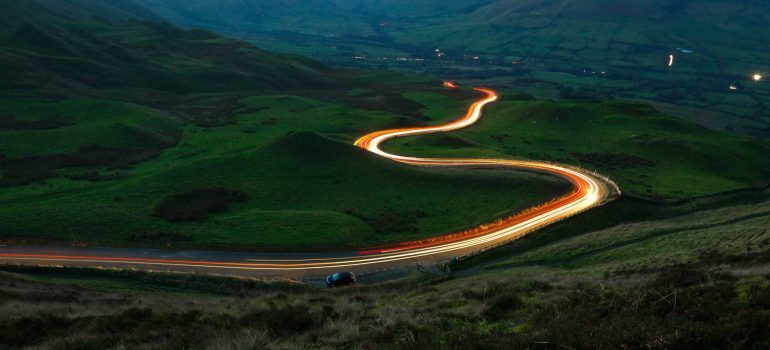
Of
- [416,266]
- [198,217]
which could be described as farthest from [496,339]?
[198,217]

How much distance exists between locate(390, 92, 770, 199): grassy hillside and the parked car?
49814 millimetres

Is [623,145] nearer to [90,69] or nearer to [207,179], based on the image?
[207,179]

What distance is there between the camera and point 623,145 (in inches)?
4574

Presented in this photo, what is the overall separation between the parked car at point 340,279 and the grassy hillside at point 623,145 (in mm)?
49814

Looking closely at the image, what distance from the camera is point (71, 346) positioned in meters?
17.8

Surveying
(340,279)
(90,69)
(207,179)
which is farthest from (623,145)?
(90,69)

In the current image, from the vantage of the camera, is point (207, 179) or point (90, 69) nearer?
point (207, 179)

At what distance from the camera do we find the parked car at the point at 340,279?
1779 inches

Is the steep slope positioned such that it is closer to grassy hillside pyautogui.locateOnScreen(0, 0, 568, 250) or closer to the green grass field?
grassy hillside pyautogui.locateOnScreen(0, 0, 568, 250)

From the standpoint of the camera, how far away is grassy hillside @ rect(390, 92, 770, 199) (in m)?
A: 91.1

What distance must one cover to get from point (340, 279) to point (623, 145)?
9375cm

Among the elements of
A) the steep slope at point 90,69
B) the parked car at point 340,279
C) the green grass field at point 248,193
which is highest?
the steep slope at point 90,69

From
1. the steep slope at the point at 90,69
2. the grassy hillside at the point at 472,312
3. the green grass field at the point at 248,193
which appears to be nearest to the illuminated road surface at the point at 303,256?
the green grass field at the point at 248,193

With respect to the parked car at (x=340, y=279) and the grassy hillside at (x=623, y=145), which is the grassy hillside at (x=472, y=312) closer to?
the parked car at (x=340, y=279)
